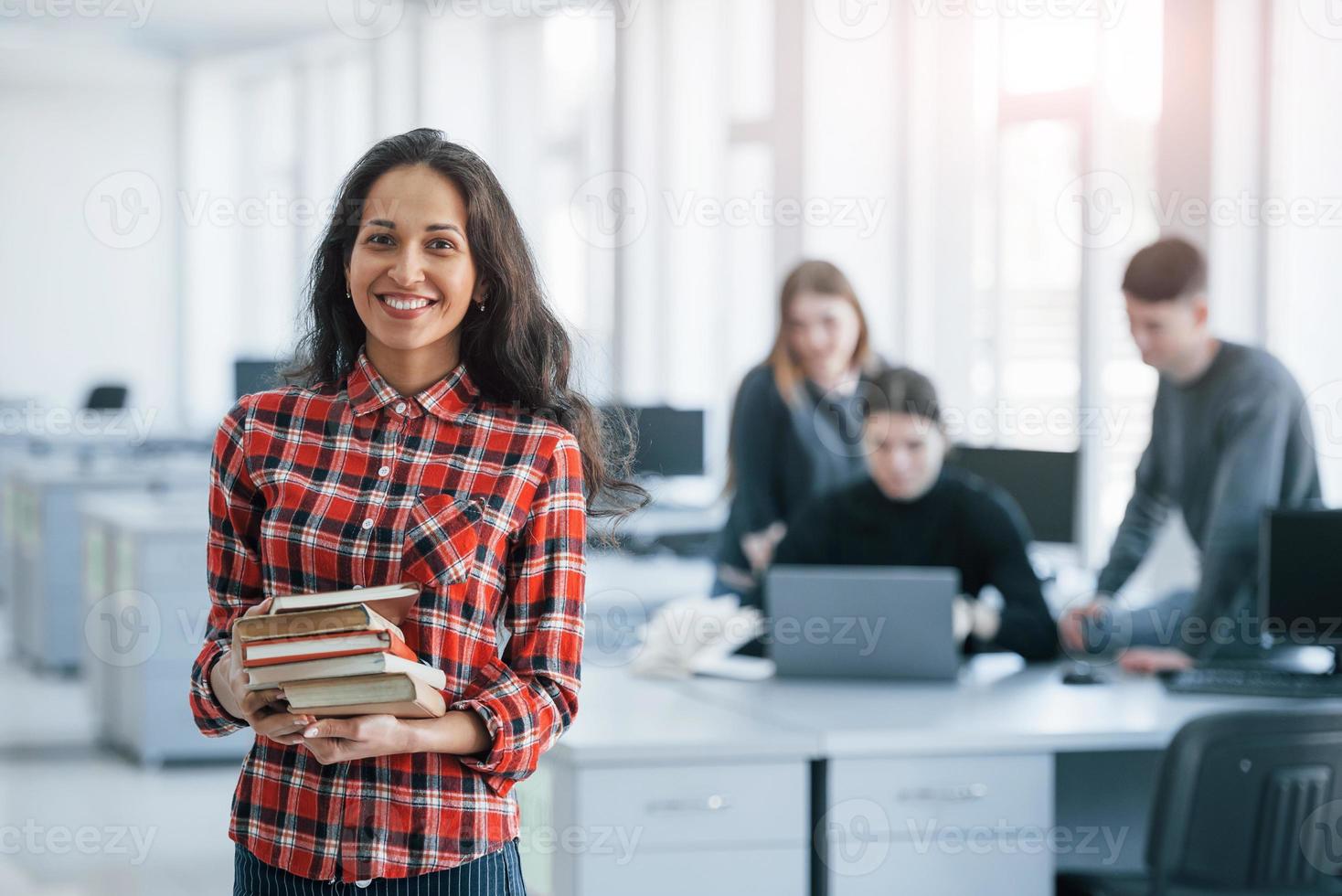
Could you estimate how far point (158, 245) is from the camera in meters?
12.6

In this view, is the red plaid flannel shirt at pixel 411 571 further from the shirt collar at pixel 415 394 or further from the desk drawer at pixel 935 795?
the desk drawer at pixel 935 795

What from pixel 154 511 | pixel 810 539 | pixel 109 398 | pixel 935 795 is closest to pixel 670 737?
pixel 935 795

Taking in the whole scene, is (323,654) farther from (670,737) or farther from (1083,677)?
(1083,677)

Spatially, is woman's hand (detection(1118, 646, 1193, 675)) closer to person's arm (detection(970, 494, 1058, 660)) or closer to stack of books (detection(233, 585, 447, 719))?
person's arm (detection(970, 494, 1058, 660))

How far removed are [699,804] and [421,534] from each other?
122 centimetres

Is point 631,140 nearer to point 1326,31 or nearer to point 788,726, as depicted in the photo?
point 1326,31

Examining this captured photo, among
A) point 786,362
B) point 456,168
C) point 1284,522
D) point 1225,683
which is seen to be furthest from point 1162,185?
point 456,168

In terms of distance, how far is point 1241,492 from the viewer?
10.5 ft

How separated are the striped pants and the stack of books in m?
0.20

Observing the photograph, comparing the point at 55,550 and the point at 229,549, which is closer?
the point at 229,549

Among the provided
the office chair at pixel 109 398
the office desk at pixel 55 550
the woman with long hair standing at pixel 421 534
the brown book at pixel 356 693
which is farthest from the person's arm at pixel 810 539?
the office chair at pixel 109 398

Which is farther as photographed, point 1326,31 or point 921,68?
point 921,68

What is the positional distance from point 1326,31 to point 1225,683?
189 cm

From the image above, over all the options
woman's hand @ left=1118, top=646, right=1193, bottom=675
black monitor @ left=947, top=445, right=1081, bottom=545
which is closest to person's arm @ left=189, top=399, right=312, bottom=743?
woman's hand @ left=1118, top=646, right=1193, bottom=675
